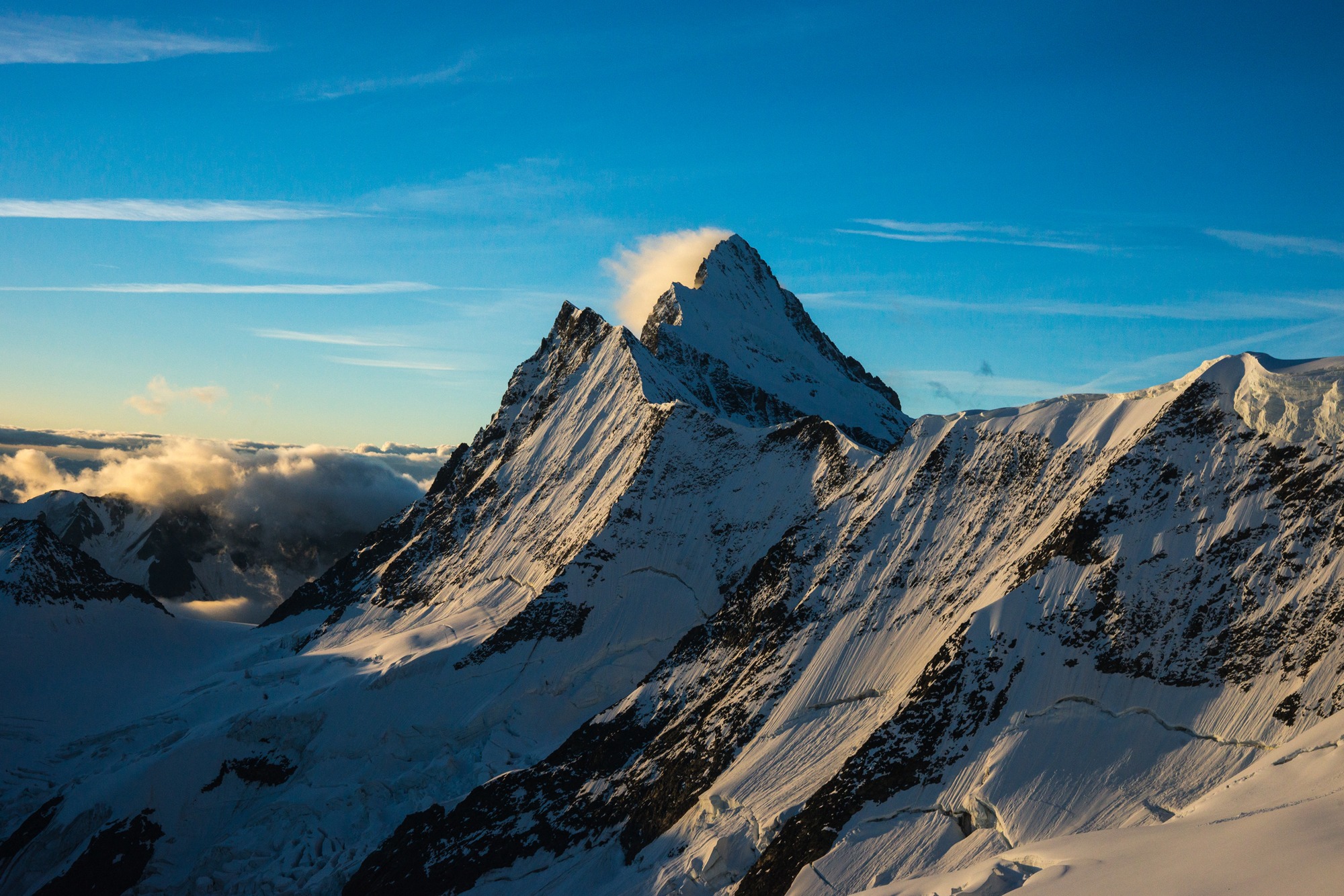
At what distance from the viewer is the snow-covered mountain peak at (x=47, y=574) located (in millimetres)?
154250

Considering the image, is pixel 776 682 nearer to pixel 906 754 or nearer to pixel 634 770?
pixel 634 770

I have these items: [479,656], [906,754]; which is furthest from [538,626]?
[906,754]

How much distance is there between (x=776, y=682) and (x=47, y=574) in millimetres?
138520

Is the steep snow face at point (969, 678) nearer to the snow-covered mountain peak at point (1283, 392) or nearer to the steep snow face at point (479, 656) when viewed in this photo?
the snow-covered mountain peak at point (1283, 392)

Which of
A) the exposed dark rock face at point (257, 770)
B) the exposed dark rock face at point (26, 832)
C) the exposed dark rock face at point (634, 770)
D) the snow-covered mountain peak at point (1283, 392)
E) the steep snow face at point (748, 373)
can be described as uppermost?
the steep snow face at point (748, 373)

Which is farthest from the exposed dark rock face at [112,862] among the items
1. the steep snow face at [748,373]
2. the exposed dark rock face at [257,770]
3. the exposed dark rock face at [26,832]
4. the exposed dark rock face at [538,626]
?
the steep snow face at [748,373]

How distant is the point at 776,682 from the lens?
74.8 meters

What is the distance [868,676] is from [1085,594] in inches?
660

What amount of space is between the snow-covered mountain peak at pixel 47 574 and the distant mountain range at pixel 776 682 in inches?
128

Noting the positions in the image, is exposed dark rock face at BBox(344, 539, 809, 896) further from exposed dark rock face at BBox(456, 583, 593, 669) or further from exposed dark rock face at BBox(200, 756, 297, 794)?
exposed dark rock face at BBox(200, 756, 297, 794)

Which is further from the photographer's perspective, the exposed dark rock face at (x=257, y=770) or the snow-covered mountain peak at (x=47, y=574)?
the snow-covered mountain peak at (x=47, y=574)

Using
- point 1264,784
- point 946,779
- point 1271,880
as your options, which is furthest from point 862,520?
point 1271,880

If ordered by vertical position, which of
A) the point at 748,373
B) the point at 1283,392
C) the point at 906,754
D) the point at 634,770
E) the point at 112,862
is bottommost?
the point at 112,862

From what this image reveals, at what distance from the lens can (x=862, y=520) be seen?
87.6 m
